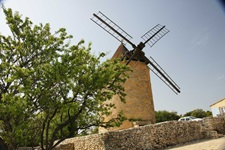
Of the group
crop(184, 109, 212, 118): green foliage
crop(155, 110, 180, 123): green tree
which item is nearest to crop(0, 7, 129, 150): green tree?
crop(155, 110, 180, 123): green tree

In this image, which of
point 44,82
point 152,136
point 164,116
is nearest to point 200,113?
point 164,116

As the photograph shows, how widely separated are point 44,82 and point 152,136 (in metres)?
8.49

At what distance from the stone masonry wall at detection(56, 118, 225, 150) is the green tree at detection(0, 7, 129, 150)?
1.85 metres

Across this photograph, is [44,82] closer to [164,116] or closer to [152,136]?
[152,136]

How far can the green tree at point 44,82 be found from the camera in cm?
1064

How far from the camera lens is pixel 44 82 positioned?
38.4 feet

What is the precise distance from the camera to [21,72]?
10.6 meters

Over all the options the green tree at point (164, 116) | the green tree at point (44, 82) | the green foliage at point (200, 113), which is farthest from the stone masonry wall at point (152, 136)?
the green foliage at point (200, 113)

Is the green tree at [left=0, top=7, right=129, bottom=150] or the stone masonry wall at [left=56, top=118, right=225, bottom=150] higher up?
the green tree at [left=0, top=7, right=129, bottom=150]

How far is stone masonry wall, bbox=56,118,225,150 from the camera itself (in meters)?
14.9

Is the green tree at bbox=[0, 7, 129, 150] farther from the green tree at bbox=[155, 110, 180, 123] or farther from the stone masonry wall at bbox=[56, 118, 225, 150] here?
the green tree at bbox=[155, 110, 180, 123]

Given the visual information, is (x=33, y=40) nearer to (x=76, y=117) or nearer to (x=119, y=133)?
(x=76, y=117)

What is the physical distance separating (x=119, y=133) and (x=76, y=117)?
11.3 ft

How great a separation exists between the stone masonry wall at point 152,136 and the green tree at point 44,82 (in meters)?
1.85
